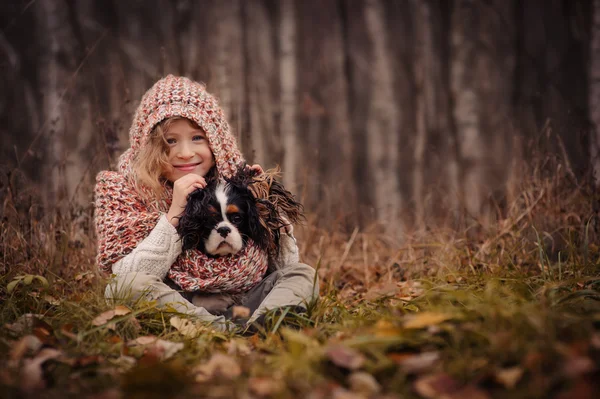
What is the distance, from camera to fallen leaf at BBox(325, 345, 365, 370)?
1668mm

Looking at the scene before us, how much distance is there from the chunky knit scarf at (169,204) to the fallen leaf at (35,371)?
2.79 ft

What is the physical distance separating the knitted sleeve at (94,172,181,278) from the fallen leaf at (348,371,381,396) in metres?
1.28

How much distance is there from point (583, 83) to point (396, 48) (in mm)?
2963

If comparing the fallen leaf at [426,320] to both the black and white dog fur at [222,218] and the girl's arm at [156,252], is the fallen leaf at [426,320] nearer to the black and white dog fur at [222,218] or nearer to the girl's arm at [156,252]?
the black and white dog fur at [222,218]

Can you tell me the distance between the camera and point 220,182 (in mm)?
2633

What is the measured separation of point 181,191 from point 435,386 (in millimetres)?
1551

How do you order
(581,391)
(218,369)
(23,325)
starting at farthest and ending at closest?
(23,325), (218,369), (581,391)

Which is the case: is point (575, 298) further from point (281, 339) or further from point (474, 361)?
point (281, 339)

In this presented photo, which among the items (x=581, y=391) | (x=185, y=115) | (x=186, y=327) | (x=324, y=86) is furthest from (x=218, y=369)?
(x=324, y=86)

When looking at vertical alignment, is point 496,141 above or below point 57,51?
below

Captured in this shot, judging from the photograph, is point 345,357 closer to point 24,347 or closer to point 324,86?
point 24,347

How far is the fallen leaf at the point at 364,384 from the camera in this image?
1588 millimetres

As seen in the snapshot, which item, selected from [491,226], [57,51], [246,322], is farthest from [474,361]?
[57,51]

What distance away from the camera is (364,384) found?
62.9 inches
